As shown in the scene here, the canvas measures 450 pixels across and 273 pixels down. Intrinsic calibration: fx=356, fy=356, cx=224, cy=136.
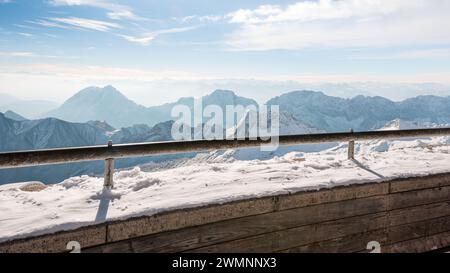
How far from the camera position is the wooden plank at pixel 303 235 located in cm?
410

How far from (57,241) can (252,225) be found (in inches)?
81.7

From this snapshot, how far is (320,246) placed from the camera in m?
4.61

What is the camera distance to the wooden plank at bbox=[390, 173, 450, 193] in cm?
527

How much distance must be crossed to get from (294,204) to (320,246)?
2.30 ft

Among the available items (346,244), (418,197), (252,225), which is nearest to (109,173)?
(252,225)

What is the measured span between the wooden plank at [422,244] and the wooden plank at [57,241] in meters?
4.02

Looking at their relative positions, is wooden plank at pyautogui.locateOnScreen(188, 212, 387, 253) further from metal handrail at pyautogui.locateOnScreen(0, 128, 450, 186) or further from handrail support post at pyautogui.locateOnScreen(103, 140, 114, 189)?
handrail support post at pyautogui.locateOnScreen(103, 140, 114, 189)

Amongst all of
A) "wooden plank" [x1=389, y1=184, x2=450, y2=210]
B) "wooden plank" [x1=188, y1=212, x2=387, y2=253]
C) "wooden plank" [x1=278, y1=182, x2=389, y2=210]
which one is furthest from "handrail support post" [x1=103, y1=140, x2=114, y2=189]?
"wooden plank" [x1=389, y1=184, x2=450, y2=210]

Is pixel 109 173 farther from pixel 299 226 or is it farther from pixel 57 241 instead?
→ pixel 299 226

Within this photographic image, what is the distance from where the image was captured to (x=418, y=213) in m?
5.43

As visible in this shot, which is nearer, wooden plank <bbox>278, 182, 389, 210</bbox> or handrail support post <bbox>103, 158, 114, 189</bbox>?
handrail support post <bbox>103, 158, 114, 189</bbox>

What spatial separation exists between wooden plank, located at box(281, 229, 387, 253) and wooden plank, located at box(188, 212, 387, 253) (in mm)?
51
